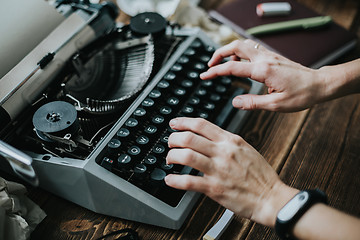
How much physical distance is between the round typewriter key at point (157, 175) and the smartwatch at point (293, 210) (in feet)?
0.97

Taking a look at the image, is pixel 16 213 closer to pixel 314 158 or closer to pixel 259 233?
pixel 259 233

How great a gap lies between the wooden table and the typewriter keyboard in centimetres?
10

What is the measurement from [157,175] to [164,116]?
0.64ft

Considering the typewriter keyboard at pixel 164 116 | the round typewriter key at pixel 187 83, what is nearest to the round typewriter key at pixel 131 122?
the typewriter keyboard at pixel 164 116

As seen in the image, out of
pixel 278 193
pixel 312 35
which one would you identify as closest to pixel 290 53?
pixel 312 35

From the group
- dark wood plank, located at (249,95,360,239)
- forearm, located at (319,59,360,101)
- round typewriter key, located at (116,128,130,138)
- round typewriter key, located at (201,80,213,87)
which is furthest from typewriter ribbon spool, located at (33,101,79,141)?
forearm, located at (319,59,360,101)

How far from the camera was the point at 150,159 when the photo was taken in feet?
3.25

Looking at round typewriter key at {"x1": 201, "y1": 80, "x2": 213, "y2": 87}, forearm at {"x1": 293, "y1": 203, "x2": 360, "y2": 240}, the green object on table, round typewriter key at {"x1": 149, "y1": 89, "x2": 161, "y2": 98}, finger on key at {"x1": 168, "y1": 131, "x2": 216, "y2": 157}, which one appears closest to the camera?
forearm at {"x1": 293, "y1": 203, "x2": 360, "y2": 240}

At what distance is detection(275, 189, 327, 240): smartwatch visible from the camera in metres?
0.81

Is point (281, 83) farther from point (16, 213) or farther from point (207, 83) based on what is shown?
point (16, 213)

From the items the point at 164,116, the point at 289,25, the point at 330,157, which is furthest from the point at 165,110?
the point at 289,25

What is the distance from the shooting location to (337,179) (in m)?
1.11

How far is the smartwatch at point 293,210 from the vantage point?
808 millimetres

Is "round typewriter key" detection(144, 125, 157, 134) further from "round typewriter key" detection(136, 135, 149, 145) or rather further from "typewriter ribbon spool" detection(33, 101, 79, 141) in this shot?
"typewriter ribbon spool" detection(33, 101, 79, 141)
